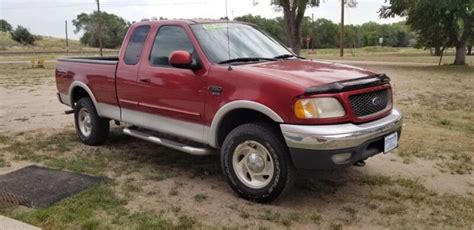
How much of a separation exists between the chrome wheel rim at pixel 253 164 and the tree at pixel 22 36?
274 feet

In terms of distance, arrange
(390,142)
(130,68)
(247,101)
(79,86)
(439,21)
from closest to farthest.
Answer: (247,101), (390,142), (130,68), (79,86), (439,21)

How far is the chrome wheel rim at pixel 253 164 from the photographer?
4418mm

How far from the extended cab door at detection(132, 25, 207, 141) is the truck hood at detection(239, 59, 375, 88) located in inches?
25.6

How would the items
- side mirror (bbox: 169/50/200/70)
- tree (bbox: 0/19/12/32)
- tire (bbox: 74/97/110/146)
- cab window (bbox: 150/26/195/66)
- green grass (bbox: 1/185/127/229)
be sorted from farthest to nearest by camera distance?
tree (bbox: 0/19/12/32) → tire (bbox: 74/97/110/146) → cab window (bbox: 150/26/195/66) → side mirror (bbox: 169/50/200/70) → green grass (bbox: 1/185/127/229)

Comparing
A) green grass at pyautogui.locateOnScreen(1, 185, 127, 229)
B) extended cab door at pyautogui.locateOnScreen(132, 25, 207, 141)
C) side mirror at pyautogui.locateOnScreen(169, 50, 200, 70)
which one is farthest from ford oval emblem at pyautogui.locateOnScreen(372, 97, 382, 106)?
green grass at pyautogui.locateOnScreen(1, 185, 127, 229)

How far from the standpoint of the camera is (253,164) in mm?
4512

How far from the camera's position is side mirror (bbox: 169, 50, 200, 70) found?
4.75 metres

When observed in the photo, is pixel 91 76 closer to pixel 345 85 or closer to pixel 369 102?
pixel 345 85

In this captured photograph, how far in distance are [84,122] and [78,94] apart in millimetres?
449

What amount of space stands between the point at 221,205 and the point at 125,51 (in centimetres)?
264

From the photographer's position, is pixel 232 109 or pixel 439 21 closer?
pixel 232 109

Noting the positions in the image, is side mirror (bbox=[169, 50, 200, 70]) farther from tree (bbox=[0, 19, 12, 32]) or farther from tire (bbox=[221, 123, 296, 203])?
tree (bbox=[0, 19, 12, 32])

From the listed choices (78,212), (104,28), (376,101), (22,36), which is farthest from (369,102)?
(22,36)

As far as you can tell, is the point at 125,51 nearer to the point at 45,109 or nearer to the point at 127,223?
the point at 127,223
